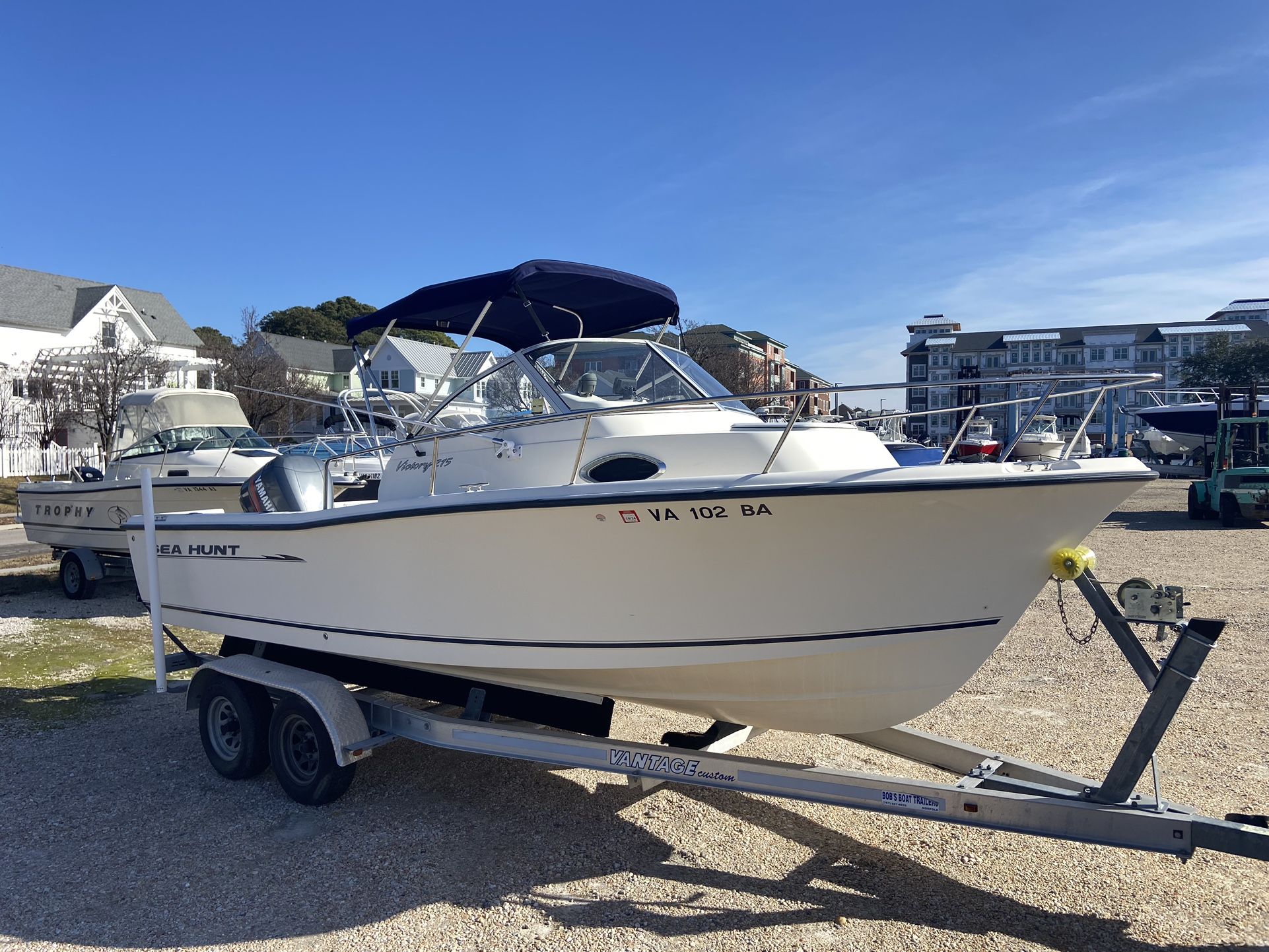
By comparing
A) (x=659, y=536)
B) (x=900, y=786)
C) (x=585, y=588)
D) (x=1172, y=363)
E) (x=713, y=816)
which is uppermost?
(x=1172, y=363)

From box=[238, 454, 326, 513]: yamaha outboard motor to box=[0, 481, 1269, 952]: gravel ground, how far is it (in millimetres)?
1539

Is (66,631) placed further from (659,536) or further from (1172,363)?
(1172,363)

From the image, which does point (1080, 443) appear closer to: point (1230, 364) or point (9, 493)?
point (9, 493)

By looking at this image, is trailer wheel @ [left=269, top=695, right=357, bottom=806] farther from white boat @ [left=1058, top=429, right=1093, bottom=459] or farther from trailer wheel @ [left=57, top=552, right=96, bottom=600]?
trailer wheel @ [left=57, top=552, right=96, bottom=600]

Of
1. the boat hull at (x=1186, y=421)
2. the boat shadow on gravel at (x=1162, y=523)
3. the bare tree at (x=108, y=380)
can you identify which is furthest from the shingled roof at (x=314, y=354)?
the boat shadow on gravel at (x=1162, y=523)

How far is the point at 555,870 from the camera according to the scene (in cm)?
361

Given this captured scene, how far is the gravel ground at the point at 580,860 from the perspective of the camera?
312 cm

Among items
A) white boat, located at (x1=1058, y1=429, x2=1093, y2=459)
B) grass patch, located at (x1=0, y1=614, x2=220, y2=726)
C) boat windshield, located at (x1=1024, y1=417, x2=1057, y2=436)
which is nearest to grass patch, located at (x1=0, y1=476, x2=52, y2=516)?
grass patch, located at (x1=0, y1=614, x2=220, y2=726)

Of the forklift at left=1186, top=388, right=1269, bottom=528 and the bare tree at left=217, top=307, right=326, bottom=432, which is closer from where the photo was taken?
the forklift at left=1186, top=388, right=1269, bottom=528

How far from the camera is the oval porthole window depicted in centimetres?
404

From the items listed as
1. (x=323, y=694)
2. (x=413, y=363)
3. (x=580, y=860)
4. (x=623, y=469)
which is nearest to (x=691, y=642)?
(x=623, y=469)

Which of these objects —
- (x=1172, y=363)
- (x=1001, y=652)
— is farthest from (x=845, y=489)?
(x=1172, y=363)

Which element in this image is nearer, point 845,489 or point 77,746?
point 845,489

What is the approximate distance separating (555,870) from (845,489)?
2017 mm
